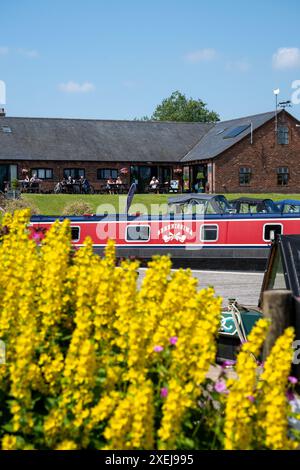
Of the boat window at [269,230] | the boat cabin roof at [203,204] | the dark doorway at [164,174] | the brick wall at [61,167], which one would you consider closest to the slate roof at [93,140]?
the brick wall at [61,167]

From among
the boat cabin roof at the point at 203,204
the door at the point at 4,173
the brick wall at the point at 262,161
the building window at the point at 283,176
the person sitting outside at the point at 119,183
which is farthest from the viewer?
the building window at the point at 283,176

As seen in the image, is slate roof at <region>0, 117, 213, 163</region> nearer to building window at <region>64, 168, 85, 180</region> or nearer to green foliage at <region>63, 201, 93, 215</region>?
building window at <region>64, 168, 85, 180</region>

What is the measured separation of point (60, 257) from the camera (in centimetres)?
512

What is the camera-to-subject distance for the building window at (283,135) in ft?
169

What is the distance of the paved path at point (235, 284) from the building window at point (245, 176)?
32.2 m

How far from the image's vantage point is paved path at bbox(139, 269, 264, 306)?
14.8 meters

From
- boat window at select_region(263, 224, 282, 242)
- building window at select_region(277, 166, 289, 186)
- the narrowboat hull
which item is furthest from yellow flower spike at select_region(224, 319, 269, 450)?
building window at select_region(277, 166, 289, 186)

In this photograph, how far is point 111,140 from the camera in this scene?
173 feet

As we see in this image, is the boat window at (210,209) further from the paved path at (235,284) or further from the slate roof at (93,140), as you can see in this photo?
the slate roof at (93,140)

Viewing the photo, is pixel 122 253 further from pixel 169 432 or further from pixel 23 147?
pixel 23 147

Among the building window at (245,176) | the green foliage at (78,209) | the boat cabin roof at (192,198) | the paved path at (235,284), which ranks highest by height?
the building window at (245,176)

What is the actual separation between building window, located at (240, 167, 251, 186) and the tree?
62.4 m

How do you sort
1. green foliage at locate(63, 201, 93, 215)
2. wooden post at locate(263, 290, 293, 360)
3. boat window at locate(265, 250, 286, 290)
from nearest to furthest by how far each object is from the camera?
wooden post at locate(263, 290, 293, 360), boat window at locate(265, 250, 286, 290), green foliage at locate(63, 201, 93, 215)

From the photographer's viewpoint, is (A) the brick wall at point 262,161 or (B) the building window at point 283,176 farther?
(B) the building window at point 283,176
